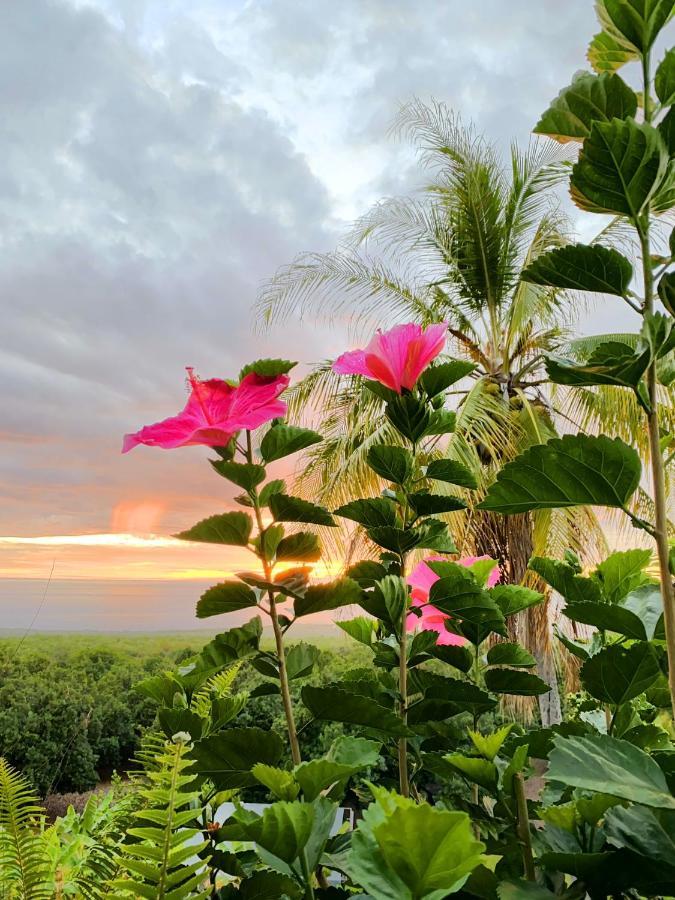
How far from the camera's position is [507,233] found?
5.95m

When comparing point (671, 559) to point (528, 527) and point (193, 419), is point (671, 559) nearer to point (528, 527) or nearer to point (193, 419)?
point (193, 419)

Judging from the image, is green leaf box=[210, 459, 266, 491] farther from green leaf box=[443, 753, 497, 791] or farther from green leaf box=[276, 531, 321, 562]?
green leaf box=[443, 753, 497, 791]

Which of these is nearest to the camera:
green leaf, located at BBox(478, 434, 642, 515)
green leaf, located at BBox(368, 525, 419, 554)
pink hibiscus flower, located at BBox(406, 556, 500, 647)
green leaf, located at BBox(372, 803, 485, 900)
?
green leaf, located at BBox(372, 803, 485, 900)

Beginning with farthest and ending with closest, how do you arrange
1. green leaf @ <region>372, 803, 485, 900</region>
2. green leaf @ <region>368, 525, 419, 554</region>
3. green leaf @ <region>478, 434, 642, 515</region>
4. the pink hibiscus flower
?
the pink hibiscus flower
green leaf @ <region>368, 525, 419, 554</region>
green leaf @ <region>478, 434, 642, 515</region>
green leaf @ <region>372, 803, 485, 900</region>

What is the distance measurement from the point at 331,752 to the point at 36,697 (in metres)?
5.67

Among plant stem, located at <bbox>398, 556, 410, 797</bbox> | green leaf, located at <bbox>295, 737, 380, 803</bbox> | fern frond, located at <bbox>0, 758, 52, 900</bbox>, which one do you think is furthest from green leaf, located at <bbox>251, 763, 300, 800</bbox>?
fern frond, located at <bbox>0, 758, 52, 900</bbox>

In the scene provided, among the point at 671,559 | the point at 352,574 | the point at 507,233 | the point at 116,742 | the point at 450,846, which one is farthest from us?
the point at 507,233

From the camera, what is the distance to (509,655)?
44cm

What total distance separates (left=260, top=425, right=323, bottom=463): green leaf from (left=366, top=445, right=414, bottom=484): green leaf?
0.16ft

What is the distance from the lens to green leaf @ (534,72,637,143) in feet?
1.04

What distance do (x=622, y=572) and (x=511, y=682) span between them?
0.10m

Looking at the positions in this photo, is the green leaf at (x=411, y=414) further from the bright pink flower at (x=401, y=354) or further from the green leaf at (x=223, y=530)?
the green leaf at (x=223, y=530)

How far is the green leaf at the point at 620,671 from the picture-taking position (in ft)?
0.99

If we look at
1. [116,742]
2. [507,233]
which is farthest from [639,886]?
[507,233]
